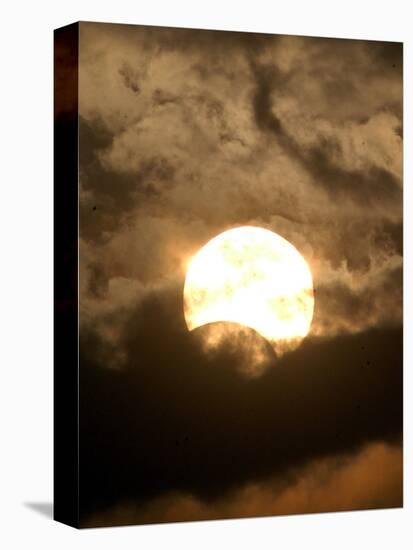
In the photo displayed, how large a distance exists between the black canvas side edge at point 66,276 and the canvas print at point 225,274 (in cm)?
2

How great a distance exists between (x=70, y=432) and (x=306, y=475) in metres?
1.62

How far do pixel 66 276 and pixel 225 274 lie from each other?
3.34 ft

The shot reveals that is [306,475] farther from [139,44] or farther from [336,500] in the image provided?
[139,44]

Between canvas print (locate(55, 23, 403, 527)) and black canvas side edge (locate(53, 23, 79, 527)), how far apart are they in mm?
19

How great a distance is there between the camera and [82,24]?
10750mm

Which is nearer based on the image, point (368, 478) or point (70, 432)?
point (70, 432)

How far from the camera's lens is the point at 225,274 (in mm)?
11164

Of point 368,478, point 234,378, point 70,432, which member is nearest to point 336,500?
point 368,478

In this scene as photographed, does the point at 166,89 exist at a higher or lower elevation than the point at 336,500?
higher

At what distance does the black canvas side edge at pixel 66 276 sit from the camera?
424 inches

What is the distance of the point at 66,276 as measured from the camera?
10930 mm

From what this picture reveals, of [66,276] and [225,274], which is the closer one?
[66,276]

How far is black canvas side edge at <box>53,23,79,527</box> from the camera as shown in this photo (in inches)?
424

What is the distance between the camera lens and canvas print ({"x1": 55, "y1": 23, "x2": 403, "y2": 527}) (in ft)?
35.4
